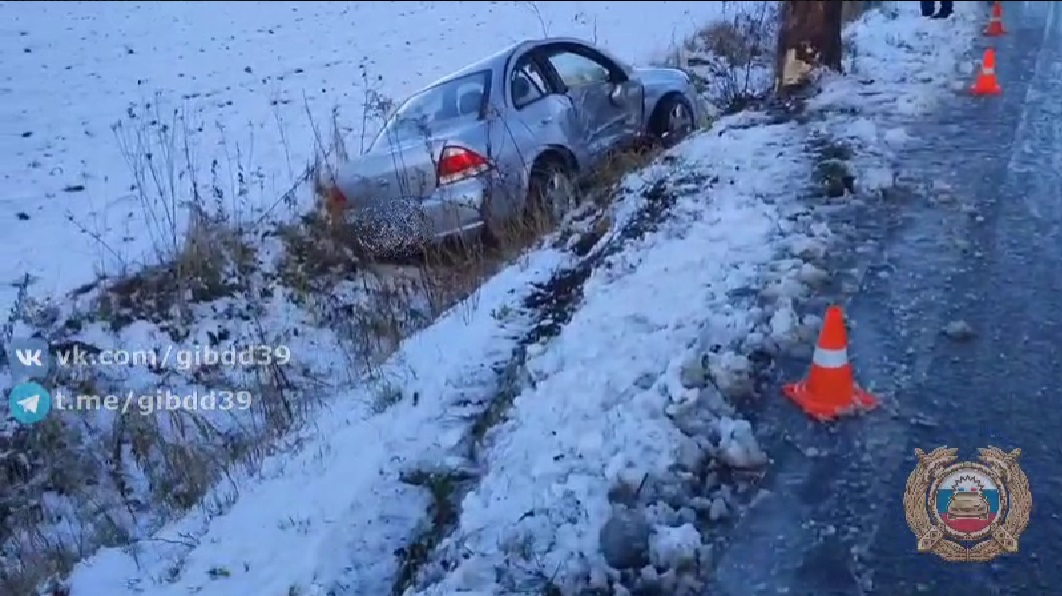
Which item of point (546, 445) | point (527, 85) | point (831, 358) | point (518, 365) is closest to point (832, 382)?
point (831, 358)

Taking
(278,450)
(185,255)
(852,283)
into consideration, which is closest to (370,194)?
(185,255)

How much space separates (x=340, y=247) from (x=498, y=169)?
1.49 meters

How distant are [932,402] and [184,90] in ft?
37.3

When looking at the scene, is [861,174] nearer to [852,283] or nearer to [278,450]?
[852,283]

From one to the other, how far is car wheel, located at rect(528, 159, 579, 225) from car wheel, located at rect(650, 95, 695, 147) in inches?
59.4

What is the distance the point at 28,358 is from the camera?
6.31 meters

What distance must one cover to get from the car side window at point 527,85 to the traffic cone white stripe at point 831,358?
4.24 metres

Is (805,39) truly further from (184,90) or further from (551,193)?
(184,90)

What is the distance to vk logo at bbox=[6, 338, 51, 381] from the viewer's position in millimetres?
6227

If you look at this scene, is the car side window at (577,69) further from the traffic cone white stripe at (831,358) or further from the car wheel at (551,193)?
the traffic cone white stripe at (831,358)

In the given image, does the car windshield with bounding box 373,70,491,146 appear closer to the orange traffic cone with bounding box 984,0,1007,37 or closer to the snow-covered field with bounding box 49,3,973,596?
the snow-covered field with bounding box 49,3,973,596

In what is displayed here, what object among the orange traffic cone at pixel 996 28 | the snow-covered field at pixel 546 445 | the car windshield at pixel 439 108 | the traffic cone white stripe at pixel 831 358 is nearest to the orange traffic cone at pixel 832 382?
the traffic cone white stripe at pixel 831 358

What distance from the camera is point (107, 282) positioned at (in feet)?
23.5

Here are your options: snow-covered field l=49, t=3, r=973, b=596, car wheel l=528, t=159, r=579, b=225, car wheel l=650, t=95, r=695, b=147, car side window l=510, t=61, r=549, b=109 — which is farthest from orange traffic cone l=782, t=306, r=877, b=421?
car wheel l=650, t=95, r=695, b=147
